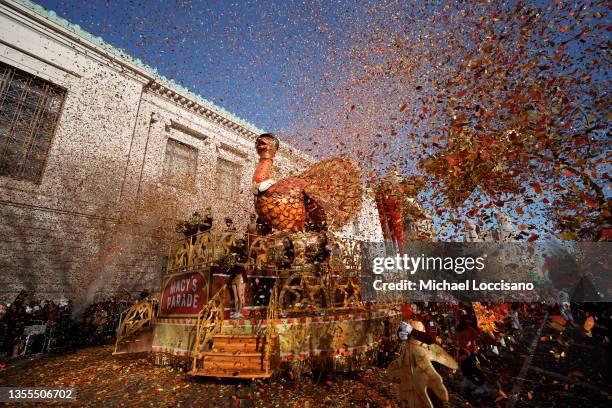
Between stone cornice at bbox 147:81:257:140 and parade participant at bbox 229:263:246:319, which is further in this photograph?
stone cornice at bbox 147:81:257:140

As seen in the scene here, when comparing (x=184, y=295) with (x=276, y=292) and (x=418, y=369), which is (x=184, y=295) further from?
(x=418, y=369)

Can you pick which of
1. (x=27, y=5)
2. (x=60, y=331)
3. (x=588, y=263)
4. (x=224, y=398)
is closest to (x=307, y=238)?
(x=224, y=398)

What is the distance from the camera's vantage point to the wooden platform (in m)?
5.28

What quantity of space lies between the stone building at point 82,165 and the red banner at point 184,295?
29.2 feet

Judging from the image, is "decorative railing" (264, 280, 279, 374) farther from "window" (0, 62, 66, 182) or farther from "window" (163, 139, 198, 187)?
"window" (163, 139, 198, 187)

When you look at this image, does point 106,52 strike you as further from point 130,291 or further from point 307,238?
point 307,238

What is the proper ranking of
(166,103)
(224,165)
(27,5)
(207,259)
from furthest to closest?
(224,165) → (166,103) → (27,5) → (207,259)

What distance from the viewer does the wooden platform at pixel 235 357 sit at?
17.3 ft

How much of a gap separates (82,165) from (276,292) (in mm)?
13807

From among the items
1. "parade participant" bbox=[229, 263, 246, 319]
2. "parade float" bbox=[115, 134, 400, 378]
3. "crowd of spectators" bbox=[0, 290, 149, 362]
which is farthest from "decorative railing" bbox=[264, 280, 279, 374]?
"crowd of spectators" bbox=[0, 290, 149, 362]

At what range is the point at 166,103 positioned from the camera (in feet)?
62.3

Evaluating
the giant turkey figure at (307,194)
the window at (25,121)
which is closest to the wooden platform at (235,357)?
the giant turkey figure at (307,194)

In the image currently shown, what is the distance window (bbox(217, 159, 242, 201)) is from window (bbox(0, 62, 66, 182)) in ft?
30.7

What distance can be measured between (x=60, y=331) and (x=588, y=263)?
1677 cm
